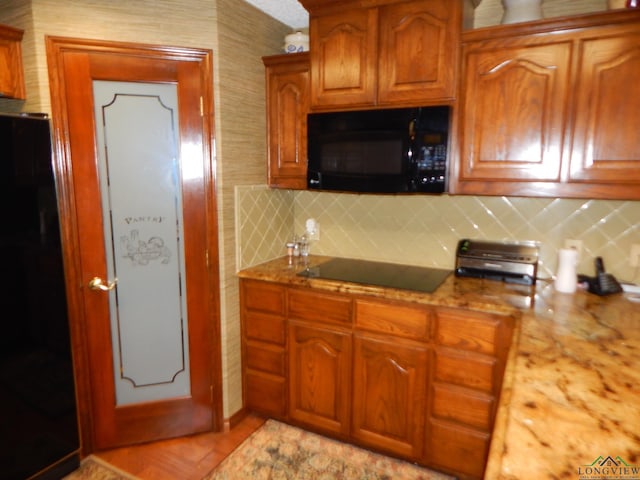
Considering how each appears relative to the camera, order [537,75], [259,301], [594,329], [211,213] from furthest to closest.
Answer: [259,301] < [211,213] < [537,75] < [594,329]

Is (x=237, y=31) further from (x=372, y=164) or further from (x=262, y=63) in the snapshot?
(x=372, y=164)

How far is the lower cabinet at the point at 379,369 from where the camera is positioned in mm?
1817

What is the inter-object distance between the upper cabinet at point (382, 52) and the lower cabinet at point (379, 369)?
3.36ft

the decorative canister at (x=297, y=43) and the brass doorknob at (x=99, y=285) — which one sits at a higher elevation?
the decorative canister at (x=297, y=43)

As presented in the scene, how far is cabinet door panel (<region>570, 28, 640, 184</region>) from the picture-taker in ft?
5.30

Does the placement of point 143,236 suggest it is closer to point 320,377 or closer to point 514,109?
point 320,377

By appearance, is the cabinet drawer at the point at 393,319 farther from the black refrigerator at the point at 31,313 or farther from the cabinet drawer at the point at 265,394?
the black refrigerator at the point at 31,313

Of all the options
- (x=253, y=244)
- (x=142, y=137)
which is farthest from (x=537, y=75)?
(x=142, y=137)

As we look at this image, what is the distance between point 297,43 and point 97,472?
254 centimetres

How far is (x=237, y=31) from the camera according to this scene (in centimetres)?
217

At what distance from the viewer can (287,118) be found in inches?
93.4

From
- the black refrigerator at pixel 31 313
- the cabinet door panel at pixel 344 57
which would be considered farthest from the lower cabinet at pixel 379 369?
the cabinet door panel at pixel 344 57

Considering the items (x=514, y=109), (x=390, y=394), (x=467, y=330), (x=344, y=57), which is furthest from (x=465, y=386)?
(x=344, y=57)

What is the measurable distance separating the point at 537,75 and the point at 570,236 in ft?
2.76
